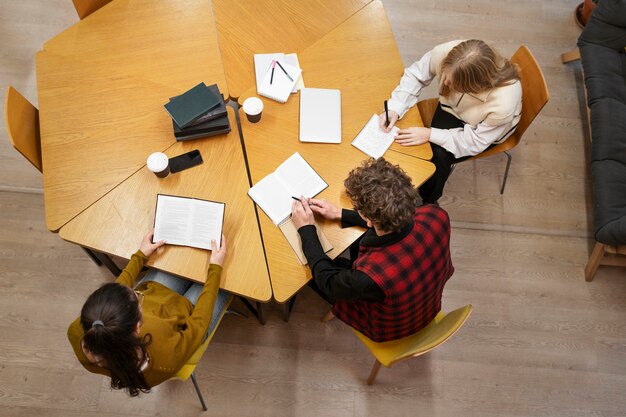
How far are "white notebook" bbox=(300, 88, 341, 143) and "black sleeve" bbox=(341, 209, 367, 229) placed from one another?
1.24 ft

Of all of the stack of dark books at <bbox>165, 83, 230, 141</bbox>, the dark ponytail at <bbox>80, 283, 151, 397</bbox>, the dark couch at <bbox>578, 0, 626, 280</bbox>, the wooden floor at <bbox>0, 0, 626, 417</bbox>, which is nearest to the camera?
the dark ponytail at <bbox>80, 283, 151, 397</bbox>

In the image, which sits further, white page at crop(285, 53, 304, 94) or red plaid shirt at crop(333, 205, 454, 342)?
white page at crop(285, 53, 304, 94)

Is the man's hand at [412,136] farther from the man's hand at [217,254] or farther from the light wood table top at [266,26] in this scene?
the man's hand at [217,254]

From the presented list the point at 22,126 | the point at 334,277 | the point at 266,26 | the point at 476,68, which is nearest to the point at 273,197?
the point at 334,277

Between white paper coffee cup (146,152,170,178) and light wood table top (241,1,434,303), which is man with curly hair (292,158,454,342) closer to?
light wood table top (241,1,434,303)

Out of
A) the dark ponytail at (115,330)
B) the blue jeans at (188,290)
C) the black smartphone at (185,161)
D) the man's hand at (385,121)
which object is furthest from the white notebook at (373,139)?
the dark ponytail at (115,330)

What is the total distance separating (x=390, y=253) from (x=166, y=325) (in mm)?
887

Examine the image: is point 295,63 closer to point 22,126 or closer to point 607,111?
point 22,126

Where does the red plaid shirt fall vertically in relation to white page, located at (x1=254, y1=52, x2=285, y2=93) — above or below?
below

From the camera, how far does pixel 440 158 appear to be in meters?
2.47

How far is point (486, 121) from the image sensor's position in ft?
7.39

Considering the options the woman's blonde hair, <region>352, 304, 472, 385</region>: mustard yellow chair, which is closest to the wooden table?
the woman's blonde hair

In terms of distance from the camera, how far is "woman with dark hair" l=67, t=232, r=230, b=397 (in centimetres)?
150

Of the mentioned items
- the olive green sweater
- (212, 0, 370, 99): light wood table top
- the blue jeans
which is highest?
(212, 0, 370, 99): light wood table top
